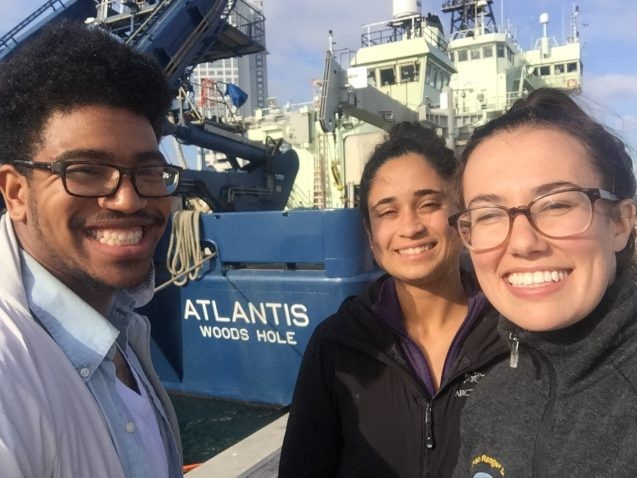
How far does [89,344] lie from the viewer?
1110mm

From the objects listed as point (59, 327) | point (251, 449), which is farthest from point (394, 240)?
point (251, 449)

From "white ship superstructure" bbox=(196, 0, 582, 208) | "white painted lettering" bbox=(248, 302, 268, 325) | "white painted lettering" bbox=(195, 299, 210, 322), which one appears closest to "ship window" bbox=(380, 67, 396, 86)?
"white ship superstructure" bbox=(196, 0, 582, 208)

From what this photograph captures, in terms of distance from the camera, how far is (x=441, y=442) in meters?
1.41

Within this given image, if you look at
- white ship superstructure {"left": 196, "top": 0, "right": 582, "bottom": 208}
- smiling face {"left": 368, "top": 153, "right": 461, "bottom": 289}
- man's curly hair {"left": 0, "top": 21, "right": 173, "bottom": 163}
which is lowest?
smiling face {"left": 368, "top": 153, "right": 461, "bottom": 289}

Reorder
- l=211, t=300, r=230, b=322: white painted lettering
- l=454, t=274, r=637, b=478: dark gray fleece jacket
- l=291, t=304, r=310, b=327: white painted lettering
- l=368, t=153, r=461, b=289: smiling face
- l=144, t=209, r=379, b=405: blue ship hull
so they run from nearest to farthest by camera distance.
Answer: l=454, t=274, r=637, b=478: dark gray fleece jacket, l=368, t=153, r=461, b=289: smiling face, l=144, t=209, r=379, b=405: blue ship hull, l=291, t=304, r=310, b=327: white painted lettering, l=211, t=300, r=230, b=322: white painted lettering

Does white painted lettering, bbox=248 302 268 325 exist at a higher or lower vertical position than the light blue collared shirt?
lower

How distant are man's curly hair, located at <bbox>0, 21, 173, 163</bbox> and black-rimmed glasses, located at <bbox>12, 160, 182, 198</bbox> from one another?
0.09m

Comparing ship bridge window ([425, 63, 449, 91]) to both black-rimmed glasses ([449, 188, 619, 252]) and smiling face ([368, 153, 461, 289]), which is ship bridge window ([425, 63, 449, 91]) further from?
black-rimmed glasses ([449, 188, 619, 252])

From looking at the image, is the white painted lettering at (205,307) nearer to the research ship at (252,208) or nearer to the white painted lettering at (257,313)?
the research ship at (252,208)

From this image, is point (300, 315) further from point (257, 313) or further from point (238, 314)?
point (238, 314)

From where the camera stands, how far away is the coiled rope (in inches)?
191

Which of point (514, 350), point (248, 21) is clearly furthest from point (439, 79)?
point (514, 350)

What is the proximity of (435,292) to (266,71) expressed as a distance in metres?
45.1

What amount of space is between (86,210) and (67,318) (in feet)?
0.82
